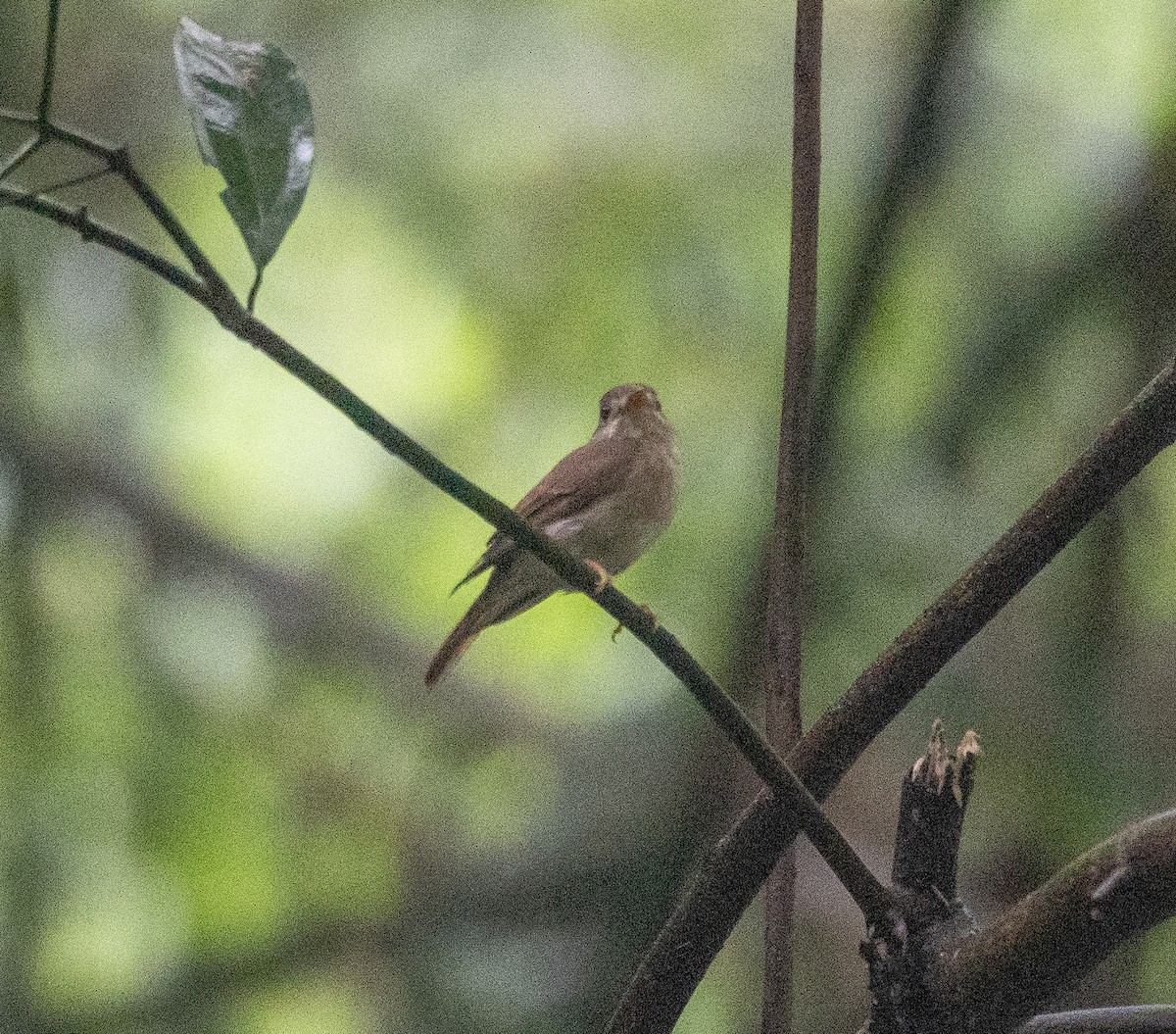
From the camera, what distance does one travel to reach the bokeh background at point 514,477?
6.34 feet

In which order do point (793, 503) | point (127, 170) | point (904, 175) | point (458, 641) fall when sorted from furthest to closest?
1. point (904, 175)
2. point (458, 641)
3. point (793, 503)
4. point (127, 170)

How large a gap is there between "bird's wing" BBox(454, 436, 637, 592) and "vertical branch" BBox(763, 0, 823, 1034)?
2.47ft

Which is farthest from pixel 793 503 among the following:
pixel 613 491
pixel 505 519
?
pixel 613 491

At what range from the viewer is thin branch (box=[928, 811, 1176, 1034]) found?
750 mm

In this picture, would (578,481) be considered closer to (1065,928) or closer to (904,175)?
(904,175)

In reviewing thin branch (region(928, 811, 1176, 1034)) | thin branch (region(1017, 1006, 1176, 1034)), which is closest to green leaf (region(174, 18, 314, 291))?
thin branch (region(928, 811, 1176, 1034))

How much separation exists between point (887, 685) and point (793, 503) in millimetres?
212

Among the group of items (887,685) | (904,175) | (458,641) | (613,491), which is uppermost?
(904,175)

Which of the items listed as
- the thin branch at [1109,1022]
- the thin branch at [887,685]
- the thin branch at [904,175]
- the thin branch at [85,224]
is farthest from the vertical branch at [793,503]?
the thin branch at [904,175]

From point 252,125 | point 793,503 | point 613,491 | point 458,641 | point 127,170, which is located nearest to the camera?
point 127,170

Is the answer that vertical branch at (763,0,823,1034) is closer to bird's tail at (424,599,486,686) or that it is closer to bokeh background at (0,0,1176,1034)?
bird's tail at (424,599,486,686)

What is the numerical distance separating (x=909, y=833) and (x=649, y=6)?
1493 mm

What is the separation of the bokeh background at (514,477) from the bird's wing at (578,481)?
16cm

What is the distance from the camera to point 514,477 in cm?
202
